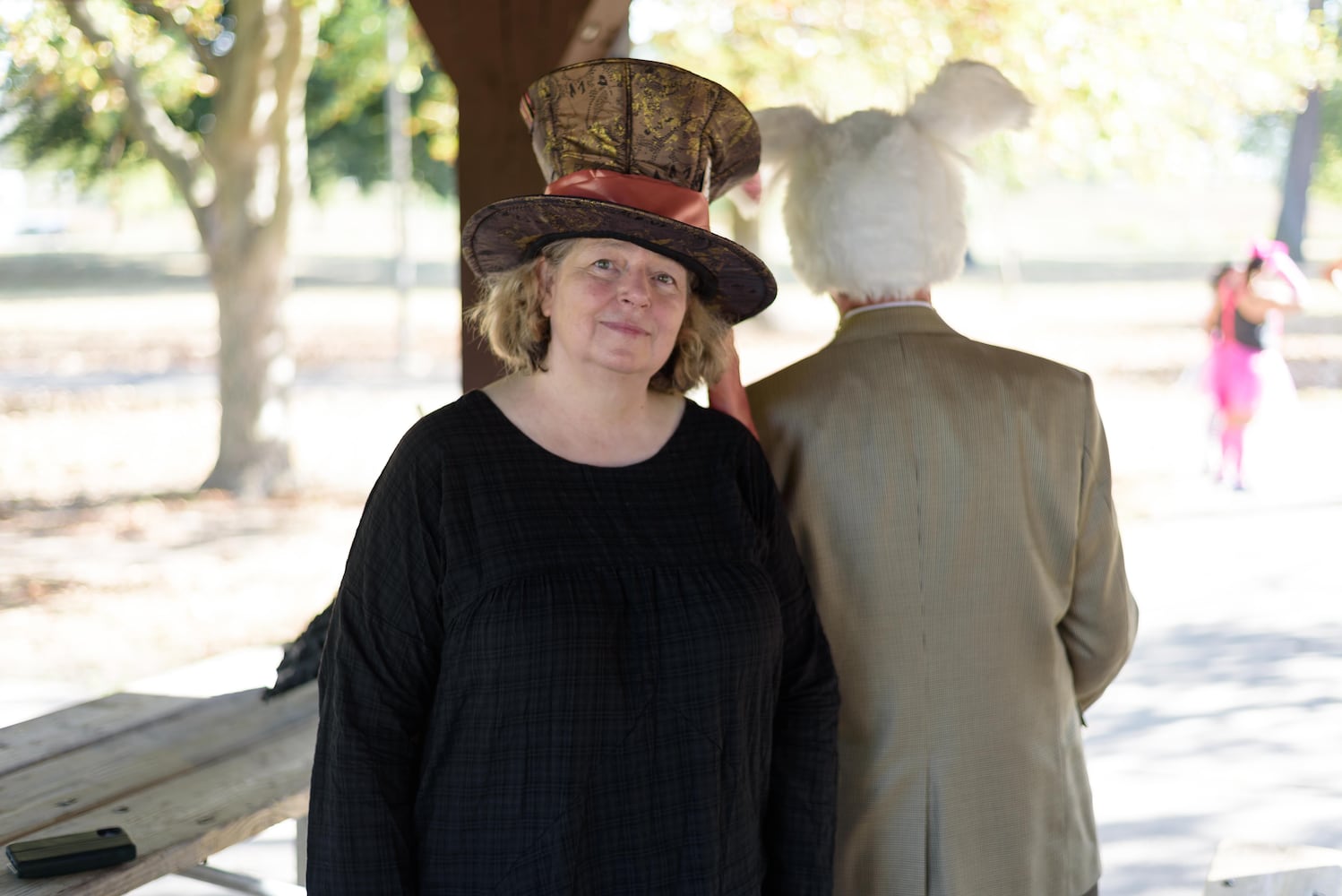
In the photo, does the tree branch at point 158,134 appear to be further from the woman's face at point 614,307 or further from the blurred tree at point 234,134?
the woman's face at point 614,307

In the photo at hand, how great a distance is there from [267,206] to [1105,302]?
16956 millimetres

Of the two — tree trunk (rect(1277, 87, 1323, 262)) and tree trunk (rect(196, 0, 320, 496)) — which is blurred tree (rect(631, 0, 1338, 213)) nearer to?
tree trunk (rect(196, 0, 320, 496))

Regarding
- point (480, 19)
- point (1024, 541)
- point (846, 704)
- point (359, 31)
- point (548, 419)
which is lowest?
point (846, 704)

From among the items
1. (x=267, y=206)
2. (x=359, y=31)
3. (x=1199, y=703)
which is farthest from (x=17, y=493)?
(x=1199, y=703)

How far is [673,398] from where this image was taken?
6.65 feet

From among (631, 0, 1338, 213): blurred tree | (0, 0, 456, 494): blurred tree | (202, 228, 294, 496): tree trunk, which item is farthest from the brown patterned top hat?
(202, 228, 294, 496): tree trunk

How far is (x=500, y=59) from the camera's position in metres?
2.63

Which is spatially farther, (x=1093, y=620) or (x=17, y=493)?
(x=17, y=493)

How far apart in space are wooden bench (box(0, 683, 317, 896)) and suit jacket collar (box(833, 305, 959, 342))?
4.41 feet

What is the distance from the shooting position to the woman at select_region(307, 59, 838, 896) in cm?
170

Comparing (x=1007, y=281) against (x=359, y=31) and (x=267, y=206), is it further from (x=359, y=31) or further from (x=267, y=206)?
(x=267, y=206)

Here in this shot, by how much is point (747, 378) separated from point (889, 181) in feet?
36.5

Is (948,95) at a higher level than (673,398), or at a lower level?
higher

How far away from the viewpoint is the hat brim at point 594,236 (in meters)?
1.85
